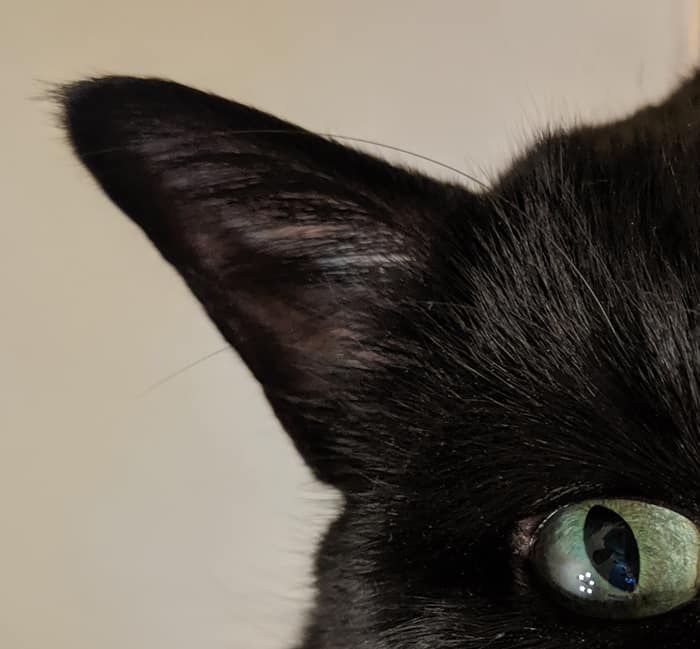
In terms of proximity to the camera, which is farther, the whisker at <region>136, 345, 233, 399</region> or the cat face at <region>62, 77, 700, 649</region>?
the whisker at <region>136, 345, 233, 399</region>

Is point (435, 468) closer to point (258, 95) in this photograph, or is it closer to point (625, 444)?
point (625, 444)

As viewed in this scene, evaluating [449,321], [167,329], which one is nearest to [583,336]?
[449,321]

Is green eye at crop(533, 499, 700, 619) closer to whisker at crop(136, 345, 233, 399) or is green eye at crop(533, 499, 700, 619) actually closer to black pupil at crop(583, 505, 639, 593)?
black pupil at crop(583, 505, 639, 593)

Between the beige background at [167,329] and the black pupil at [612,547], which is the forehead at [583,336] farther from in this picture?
the beige background at [167,329]

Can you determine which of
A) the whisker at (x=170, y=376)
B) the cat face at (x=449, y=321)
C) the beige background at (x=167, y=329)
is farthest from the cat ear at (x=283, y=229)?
the whisker at (x=170, y=376)

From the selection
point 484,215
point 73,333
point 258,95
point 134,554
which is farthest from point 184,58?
point 134,554

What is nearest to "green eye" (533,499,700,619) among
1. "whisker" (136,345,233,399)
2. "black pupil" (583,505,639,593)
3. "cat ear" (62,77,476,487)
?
"black pupil" (583,505,639,593)

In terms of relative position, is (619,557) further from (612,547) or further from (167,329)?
(167,329)
